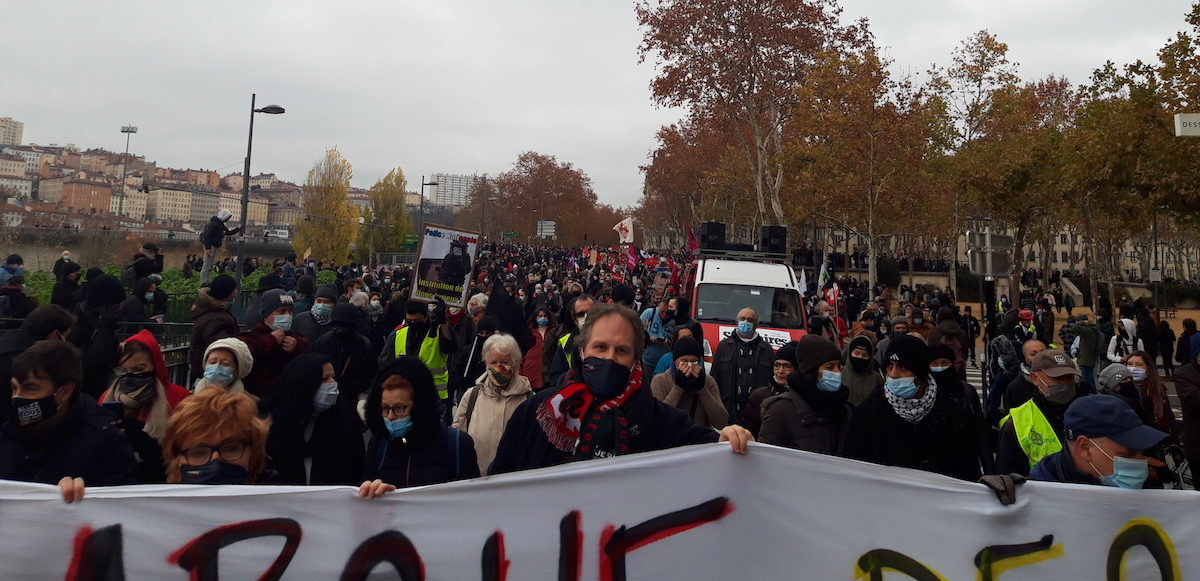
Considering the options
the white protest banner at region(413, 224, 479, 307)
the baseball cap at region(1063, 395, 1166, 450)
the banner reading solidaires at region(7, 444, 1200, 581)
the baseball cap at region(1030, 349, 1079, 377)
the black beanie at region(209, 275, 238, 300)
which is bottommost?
the banner reading solidaires at region(7, 444, 1200, 581)

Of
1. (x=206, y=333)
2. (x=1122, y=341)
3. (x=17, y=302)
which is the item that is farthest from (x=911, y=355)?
→ (x=1122, y=341)

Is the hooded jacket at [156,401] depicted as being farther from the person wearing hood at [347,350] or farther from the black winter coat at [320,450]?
the person wearing hood at [347,350]

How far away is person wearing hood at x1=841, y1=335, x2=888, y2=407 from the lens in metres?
5.81

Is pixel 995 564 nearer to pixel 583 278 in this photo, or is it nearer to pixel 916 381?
pixel 916 381

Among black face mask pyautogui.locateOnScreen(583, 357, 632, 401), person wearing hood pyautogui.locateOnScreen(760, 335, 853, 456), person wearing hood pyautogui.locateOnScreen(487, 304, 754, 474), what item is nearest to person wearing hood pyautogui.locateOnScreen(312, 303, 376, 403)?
person wearing hood pyautogui.locateOnScreen(760, 335, 853, 456)

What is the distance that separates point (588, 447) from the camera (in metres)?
3.16

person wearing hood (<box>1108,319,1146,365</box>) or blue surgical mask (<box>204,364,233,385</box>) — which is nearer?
blue surgical mask (<box>204,364,233,385</box>)

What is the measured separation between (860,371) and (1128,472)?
105 inches

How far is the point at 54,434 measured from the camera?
10.6 feet

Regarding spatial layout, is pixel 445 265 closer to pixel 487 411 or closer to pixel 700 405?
pixel 487 411

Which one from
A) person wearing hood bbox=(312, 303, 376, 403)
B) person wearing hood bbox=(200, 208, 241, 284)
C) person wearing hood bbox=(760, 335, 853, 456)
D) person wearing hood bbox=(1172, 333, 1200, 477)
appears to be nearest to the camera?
person wearing hood bbox=(760, 335, 853, 456)

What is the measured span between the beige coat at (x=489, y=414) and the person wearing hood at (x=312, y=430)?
842mm

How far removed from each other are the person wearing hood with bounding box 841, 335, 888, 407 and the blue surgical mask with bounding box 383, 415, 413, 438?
323cm

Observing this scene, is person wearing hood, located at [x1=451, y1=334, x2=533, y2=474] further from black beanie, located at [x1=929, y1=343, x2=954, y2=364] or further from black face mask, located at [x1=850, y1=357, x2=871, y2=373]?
black beanie, located at [x1=929, y1=343, x2=954, y2=364]
